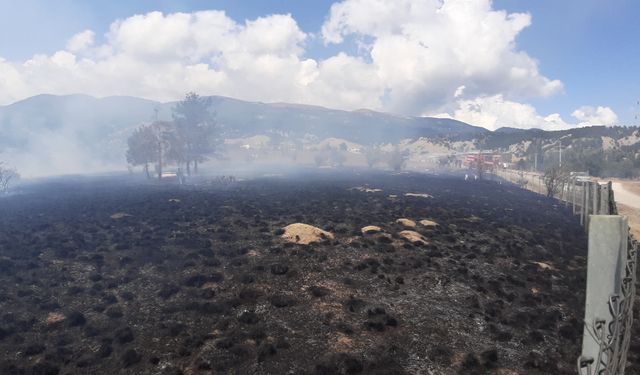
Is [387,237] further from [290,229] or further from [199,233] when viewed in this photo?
[199,233]

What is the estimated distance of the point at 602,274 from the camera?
14.3ft

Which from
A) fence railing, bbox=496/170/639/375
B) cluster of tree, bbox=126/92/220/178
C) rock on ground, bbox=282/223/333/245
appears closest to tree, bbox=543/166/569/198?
rock on ground, bbox=282/223/333/245

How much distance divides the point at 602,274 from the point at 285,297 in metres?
22.0

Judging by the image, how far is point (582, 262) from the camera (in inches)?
1414

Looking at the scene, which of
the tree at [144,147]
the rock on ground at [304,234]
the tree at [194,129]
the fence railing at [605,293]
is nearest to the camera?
the fence railing at [605,293]

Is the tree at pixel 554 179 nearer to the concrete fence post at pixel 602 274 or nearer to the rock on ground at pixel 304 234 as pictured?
the rock on ground at pixel 304 234

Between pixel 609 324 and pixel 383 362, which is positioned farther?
pixel 383 362

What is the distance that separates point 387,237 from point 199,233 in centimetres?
1999

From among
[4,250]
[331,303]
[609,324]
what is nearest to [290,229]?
[331,303]

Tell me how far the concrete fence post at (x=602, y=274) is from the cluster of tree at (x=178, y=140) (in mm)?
110343

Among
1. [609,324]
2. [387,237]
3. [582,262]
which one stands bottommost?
[582,262]

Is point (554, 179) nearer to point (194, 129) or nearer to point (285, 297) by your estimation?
point (285, 297)

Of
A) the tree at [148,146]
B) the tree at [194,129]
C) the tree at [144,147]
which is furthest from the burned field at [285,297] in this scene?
the tree at [194,129]

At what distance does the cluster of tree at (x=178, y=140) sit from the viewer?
113812mm
